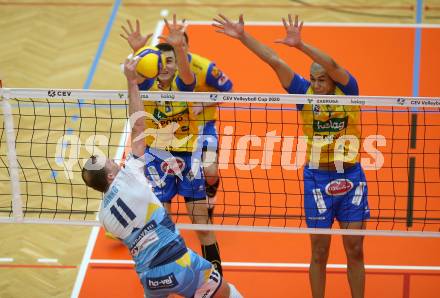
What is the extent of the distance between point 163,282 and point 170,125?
2.02 metres

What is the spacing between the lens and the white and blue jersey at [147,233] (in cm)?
654

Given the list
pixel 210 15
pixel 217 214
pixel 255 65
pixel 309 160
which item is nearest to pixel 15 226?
pixel 217 214

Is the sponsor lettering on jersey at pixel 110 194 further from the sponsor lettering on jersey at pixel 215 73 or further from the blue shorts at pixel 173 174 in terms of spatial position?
the sponsor lettering on jersey at pixel 215 73

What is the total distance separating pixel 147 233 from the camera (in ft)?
21.6

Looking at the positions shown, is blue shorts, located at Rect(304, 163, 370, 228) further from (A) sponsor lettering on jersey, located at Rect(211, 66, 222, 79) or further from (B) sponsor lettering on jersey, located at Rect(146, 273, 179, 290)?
(A) sponsor lettering on jersey, located at Rect(211, 66, 222, 79)

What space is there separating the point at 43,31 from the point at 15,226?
5.08 meters

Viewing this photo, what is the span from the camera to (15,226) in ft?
31.7

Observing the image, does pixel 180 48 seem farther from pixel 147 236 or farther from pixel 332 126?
pixel 147 236

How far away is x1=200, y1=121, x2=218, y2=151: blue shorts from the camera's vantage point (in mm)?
9012

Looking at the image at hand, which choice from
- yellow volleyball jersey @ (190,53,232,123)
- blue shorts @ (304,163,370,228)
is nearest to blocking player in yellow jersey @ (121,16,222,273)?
yellow volleyball jersey @ (190,53,232,123)

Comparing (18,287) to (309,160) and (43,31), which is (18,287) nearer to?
(309,160)

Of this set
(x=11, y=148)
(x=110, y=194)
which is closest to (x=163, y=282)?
(x=110, y=194)

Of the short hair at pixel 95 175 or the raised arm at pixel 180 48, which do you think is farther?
the raised arm at pixel 180 48

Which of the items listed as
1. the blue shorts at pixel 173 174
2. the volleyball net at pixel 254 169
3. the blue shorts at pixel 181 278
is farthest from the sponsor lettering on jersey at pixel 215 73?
the blue shorts at pixel 181 278
